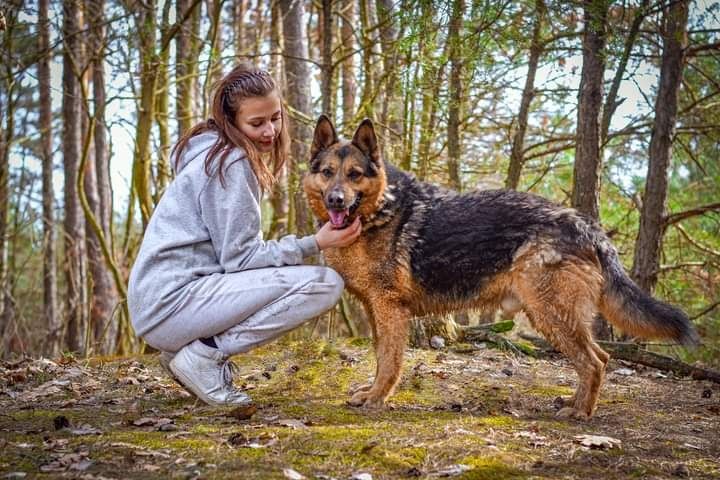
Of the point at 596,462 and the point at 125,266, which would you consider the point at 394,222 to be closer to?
the point at 596,462

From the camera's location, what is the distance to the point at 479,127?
970 cm

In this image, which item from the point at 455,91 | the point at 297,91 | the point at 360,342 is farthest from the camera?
the point at 297,91

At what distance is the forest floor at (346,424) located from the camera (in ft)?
9.71

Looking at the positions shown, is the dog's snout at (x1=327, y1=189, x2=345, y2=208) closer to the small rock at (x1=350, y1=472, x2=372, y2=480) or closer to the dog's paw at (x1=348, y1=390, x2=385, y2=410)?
the dog's paw at (x1=348, y1=390, x2=385, y2=410)

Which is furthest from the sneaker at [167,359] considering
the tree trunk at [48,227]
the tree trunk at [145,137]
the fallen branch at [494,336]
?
the tree trunk at [48,227]

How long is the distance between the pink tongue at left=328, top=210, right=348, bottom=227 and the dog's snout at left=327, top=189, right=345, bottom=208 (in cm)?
6

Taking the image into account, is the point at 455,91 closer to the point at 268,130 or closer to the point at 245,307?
the point at 268,130

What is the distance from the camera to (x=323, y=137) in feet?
15.7

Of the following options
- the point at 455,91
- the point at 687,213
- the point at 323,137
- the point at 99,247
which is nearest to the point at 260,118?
the point at 323,137

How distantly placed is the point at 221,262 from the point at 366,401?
1.38 meters

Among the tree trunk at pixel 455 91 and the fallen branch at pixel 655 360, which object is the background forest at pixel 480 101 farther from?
the fallen branch at pixel 655 360

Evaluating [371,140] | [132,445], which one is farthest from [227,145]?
[132,445]

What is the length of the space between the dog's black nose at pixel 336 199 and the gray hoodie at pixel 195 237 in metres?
0.53

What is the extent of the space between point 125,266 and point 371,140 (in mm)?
7526
